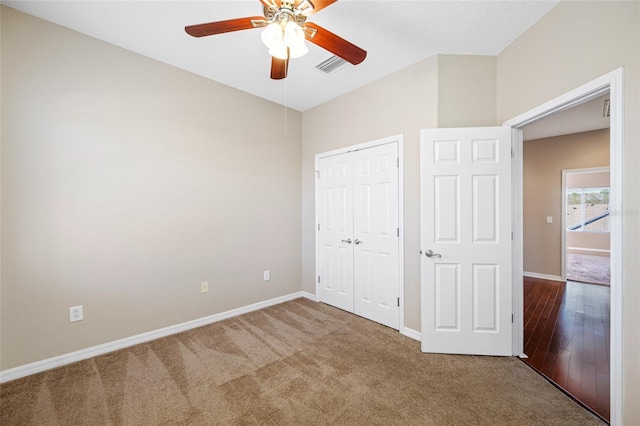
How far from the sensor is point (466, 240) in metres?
2.32

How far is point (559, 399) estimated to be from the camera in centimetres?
177

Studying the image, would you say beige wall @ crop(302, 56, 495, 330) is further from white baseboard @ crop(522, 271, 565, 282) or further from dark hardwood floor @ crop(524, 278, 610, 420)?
white baseboard @ crop(522, 271, 565, 282)

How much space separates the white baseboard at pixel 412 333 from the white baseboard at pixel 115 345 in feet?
5.82

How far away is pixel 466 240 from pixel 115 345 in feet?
11.2

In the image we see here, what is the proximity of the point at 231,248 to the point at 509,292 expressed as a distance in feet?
9.72

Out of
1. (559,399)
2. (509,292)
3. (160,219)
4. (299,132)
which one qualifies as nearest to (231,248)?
(160,219)

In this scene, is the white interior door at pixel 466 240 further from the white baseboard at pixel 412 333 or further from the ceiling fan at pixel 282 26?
the ceiling fan at pixel 282 26

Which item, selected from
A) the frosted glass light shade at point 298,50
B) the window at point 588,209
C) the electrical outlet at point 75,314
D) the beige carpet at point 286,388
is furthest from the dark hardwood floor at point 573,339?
the window at point 588,209

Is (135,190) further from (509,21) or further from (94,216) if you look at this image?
(509,21)

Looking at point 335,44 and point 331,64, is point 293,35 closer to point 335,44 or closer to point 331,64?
point 335,44

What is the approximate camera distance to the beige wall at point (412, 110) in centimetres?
247

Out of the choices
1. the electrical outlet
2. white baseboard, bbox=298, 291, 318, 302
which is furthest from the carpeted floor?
the electrical outlet

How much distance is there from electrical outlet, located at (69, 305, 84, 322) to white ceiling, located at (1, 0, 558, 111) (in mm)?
2410

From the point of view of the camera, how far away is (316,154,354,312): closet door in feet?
10.9
